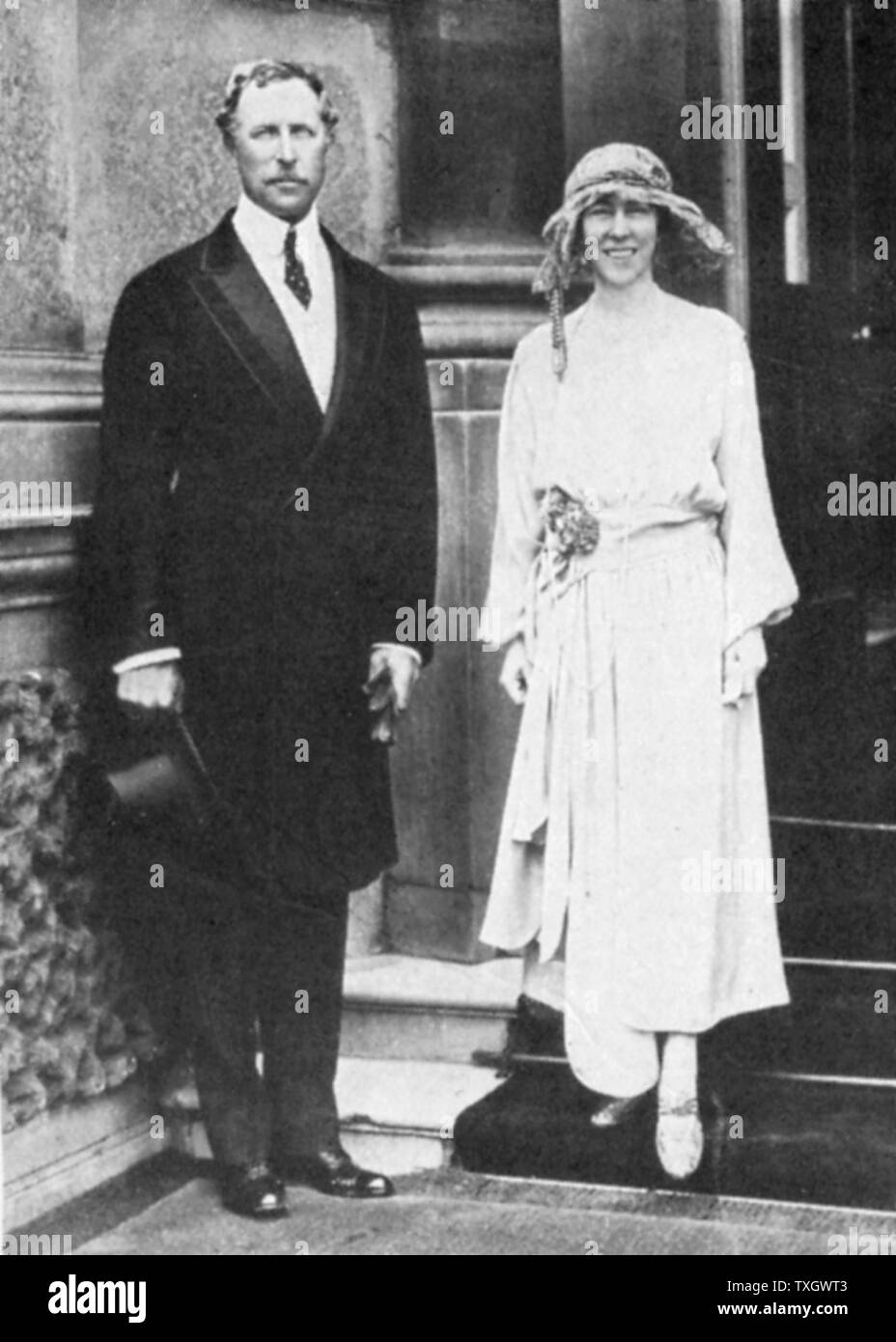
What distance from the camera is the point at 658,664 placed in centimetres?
498

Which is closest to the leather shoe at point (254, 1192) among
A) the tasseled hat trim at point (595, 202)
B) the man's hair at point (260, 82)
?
the tasseled hat trim at point (595, 202)

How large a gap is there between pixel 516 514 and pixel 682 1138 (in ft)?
4.39

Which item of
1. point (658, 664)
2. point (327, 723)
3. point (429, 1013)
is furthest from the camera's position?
point (429, 1013)

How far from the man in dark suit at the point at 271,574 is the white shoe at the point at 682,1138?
2.10ft

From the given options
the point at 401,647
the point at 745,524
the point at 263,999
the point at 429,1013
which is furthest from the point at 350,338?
the point at 429,1013

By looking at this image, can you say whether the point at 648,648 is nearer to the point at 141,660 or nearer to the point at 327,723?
the point at 327,723

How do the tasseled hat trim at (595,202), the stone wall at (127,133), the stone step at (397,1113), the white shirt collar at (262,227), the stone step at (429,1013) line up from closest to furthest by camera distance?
the tasseled hat trim at (595,202)
the white shirt collar at (262,227)
the stone wall at (127,133)
the stone step at (397,1113)
the stone step at (429,1013)

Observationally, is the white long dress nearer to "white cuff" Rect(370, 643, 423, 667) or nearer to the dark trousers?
"white cuff" Rect(370, 643, 423, 667)

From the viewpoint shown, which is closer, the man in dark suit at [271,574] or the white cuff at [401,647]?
the man in dark suit at [271,574]

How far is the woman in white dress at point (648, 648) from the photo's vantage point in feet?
16.2

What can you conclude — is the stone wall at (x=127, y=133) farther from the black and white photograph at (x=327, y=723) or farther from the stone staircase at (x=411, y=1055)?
the stone staircase at (x=411, y=1055)

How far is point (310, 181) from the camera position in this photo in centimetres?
495

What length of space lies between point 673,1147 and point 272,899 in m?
0.98

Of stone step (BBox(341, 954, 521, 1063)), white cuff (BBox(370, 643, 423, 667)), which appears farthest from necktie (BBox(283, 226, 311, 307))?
stone step (BBox(341, 954, 521, 1063))
